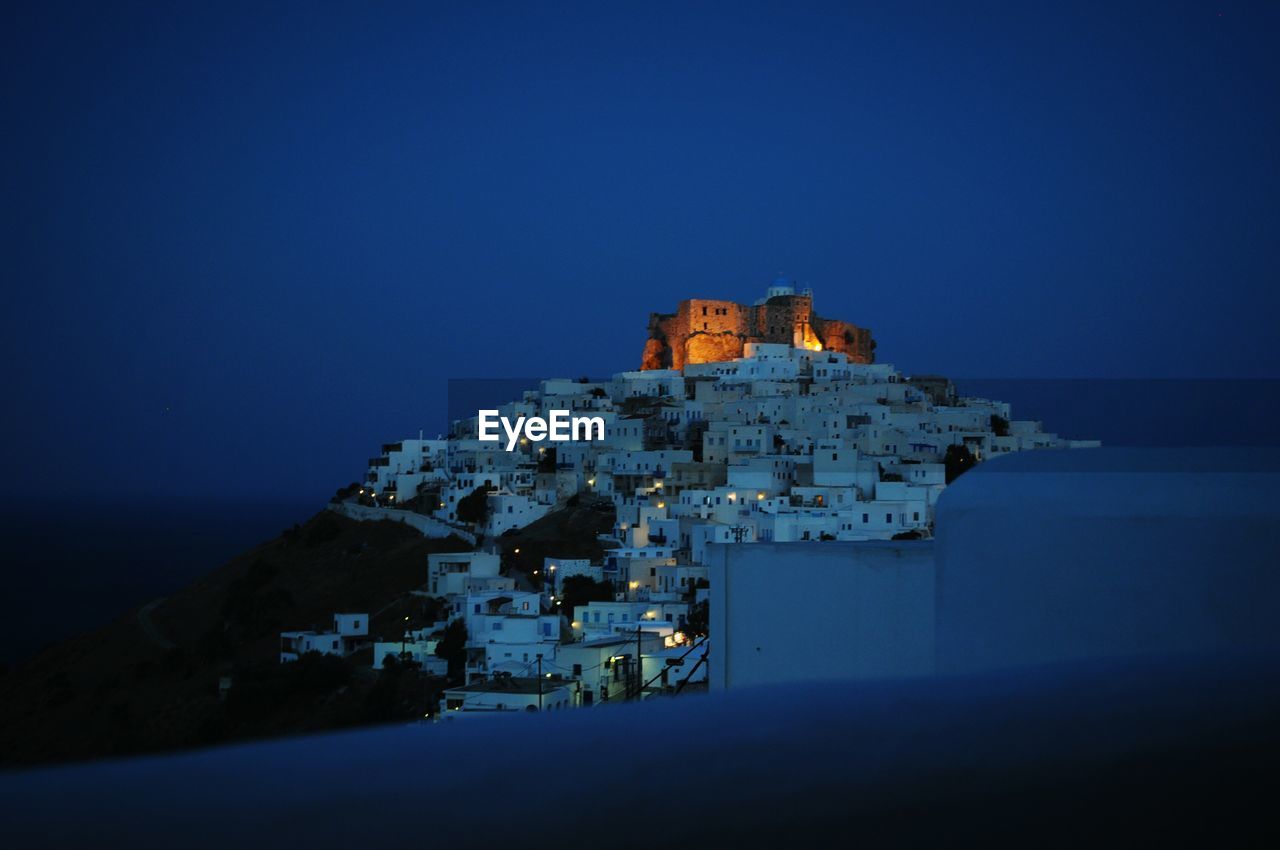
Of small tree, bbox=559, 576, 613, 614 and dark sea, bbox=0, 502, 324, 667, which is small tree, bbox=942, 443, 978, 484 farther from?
dark sea, bbox=0, 502, 324, 667

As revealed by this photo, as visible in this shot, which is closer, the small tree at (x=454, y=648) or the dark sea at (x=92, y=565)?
the small tree at (x=454, y=648)

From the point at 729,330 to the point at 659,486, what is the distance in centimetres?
2069

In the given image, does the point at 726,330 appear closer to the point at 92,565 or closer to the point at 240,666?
the point at 240,666

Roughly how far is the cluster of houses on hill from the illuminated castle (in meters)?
2.03

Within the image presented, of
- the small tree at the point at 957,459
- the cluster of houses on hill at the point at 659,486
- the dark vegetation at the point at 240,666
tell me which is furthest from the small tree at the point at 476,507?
the small tree at the point at 957,459

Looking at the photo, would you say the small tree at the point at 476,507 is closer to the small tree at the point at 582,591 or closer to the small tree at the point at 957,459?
the small tree at the point at 582,591

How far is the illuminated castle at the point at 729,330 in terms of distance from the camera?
57.4m

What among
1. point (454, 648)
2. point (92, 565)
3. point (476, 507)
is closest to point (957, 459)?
point (476, 507)

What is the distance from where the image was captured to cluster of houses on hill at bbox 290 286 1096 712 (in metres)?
23.5

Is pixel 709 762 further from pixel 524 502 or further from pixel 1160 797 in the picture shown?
pixel 524 502

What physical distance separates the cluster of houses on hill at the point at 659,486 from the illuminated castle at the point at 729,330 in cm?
203

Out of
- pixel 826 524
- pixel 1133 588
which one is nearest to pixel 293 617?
pixel 826 524

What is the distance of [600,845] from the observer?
1271 mm

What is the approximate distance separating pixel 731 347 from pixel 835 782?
56187mm
